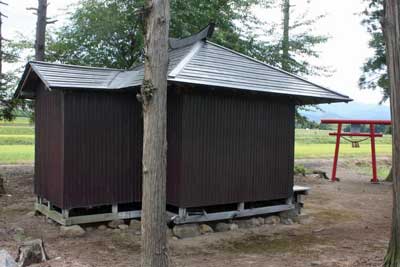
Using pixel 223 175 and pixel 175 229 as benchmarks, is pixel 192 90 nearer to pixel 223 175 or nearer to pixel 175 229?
pixel 223 175

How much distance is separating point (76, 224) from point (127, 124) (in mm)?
2107

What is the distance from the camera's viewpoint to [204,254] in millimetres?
6695

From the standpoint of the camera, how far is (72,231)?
7645mm

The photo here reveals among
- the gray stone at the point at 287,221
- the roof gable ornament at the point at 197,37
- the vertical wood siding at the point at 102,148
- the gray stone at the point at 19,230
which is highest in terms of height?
the roof gable ornament at the point at 197,37

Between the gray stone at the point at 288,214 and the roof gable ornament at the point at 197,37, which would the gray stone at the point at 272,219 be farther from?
the roof gable ornament at the point at 197,37

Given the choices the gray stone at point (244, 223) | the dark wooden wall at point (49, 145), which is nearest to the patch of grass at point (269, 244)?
the gray stone at point (244, 223)

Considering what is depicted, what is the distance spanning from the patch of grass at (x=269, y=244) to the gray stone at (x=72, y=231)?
8.04 feet

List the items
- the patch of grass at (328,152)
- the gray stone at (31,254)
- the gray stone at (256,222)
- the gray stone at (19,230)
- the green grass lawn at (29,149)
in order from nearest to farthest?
the gray stone at (31,254) < the gray stone at (19,230) < the gray stone at (256,222) < the green grass lawn at (29,149) < the patch of grass at (328,152)

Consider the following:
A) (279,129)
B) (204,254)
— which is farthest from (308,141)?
(204,254)

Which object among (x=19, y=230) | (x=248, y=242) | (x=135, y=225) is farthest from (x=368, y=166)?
(x=19, y=230)

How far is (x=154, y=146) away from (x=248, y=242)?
3710 mm

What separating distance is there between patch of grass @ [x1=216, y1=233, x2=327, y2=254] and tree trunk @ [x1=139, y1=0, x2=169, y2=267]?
2.60m

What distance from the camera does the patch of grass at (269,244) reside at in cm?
699

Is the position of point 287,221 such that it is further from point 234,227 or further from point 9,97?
point 9,97
